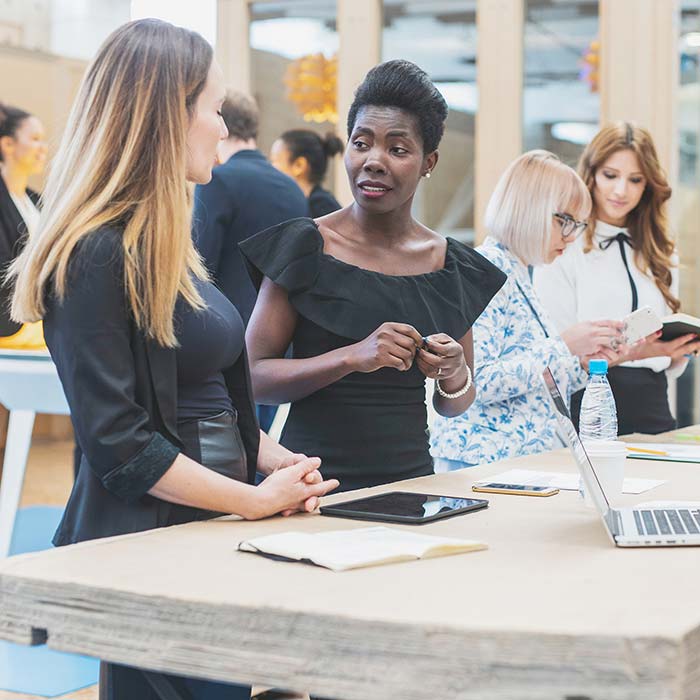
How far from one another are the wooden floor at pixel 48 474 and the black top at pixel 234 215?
8.92 ft

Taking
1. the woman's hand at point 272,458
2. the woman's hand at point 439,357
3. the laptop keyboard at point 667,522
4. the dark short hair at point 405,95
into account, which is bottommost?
the laptop keyboard at point 667,522

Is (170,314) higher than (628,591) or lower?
higher

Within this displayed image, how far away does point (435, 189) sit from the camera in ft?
21.6

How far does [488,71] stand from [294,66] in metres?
1.31

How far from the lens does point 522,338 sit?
2.75 meters

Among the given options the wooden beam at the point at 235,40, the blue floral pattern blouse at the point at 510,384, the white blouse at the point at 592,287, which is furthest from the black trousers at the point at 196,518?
the wooden beam at the point at 235,40

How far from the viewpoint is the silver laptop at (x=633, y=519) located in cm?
159

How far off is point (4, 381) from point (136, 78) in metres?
2.33

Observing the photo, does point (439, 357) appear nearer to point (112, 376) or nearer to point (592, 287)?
point (112, 376)

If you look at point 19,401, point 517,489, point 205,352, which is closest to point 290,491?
point 205,352

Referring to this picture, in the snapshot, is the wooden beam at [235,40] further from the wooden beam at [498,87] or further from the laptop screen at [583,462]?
the laptop screen at [583,462]

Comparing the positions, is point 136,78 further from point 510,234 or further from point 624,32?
point 624,32

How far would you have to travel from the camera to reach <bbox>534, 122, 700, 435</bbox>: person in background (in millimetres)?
3312

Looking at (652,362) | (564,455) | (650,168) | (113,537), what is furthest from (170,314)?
(650,168)
